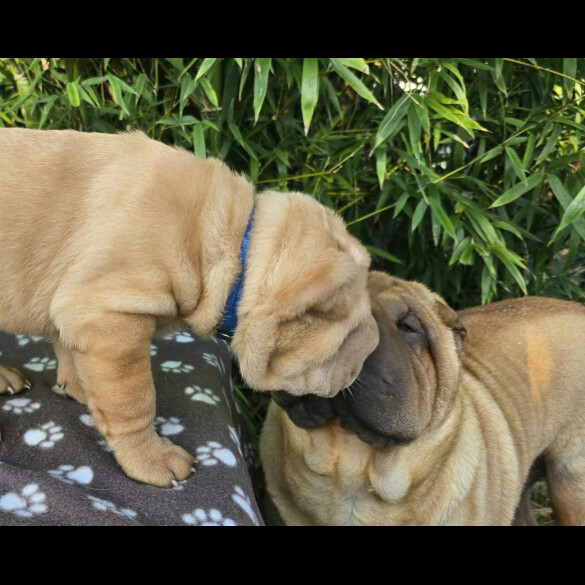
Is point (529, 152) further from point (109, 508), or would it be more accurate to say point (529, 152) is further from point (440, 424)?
point (109, 508)

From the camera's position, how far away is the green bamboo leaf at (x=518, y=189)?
2334mm

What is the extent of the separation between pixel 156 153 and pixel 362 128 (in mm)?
1074

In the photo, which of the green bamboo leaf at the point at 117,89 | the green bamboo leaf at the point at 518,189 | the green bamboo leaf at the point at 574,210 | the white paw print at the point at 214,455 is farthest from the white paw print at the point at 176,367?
the green bamboo leaf at the point at 574,210

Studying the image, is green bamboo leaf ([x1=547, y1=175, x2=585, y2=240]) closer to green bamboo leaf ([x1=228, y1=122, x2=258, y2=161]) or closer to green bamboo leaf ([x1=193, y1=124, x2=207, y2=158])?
green bamboo leaf ([x1=228, y1=122, x2=258, y2=161])

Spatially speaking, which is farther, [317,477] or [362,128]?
[362,128]

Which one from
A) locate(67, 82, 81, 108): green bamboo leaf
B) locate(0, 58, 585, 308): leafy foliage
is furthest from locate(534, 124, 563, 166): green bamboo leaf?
locate(67, 82, 81, 108): green bamboo leaf

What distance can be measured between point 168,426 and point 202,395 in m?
0.22

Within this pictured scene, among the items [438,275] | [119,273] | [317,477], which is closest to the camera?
[119,273]

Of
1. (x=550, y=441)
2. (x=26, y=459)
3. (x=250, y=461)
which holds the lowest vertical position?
(x=250, y=461)

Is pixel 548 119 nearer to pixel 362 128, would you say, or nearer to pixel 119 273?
pixel 362 128

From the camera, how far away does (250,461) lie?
2.47m

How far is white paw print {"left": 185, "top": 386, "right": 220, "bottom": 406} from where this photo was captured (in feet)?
6.95

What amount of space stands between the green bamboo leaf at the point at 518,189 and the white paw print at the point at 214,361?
4.00 ft
